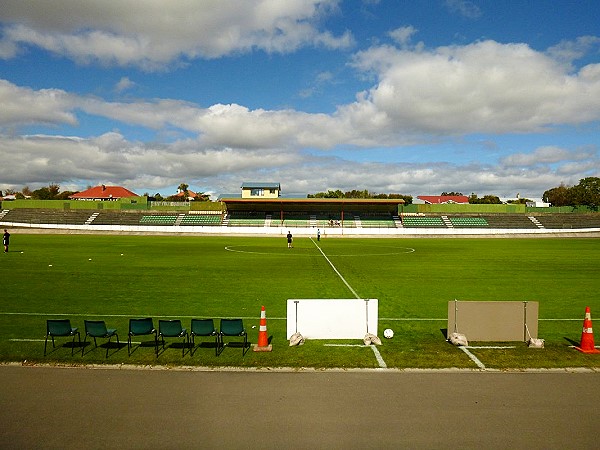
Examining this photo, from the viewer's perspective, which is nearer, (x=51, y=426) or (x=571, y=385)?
(x=51, y=426)

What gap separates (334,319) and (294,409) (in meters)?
4.56

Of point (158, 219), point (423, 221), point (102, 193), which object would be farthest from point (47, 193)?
point (423, 221)

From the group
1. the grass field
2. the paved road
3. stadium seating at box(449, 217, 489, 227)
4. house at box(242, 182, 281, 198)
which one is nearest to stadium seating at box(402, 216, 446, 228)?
stadium seating at box(449, 217, 489, 227)

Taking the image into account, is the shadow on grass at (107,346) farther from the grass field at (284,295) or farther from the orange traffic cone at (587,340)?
the orange traffic cone at (587,340)

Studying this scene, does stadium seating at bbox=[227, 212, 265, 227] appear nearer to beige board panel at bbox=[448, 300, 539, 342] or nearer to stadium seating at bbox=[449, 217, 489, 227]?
stadium seating at bbox=[449, 217, 489, 227]

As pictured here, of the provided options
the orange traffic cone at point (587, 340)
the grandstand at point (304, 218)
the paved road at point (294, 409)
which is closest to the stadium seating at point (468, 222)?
the grandstand at point (304, 218)

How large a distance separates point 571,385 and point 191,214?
83.0 m

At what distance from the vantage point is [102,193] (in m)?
144

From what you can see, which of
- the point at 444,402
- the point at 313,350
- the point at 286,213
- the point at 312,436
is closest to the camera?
the point at 312,436

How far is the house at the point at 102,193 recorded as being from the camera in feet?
456

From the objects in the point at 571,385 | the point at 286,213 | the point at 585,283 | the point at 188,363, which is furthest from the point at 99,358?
the point at 286,213

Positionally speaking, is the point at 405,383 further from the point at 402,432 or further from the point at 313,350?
the point at 313,350

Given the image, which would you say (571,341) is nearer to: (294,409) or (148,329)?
(294,409)

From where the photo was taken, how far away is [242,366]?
33.3 feet
